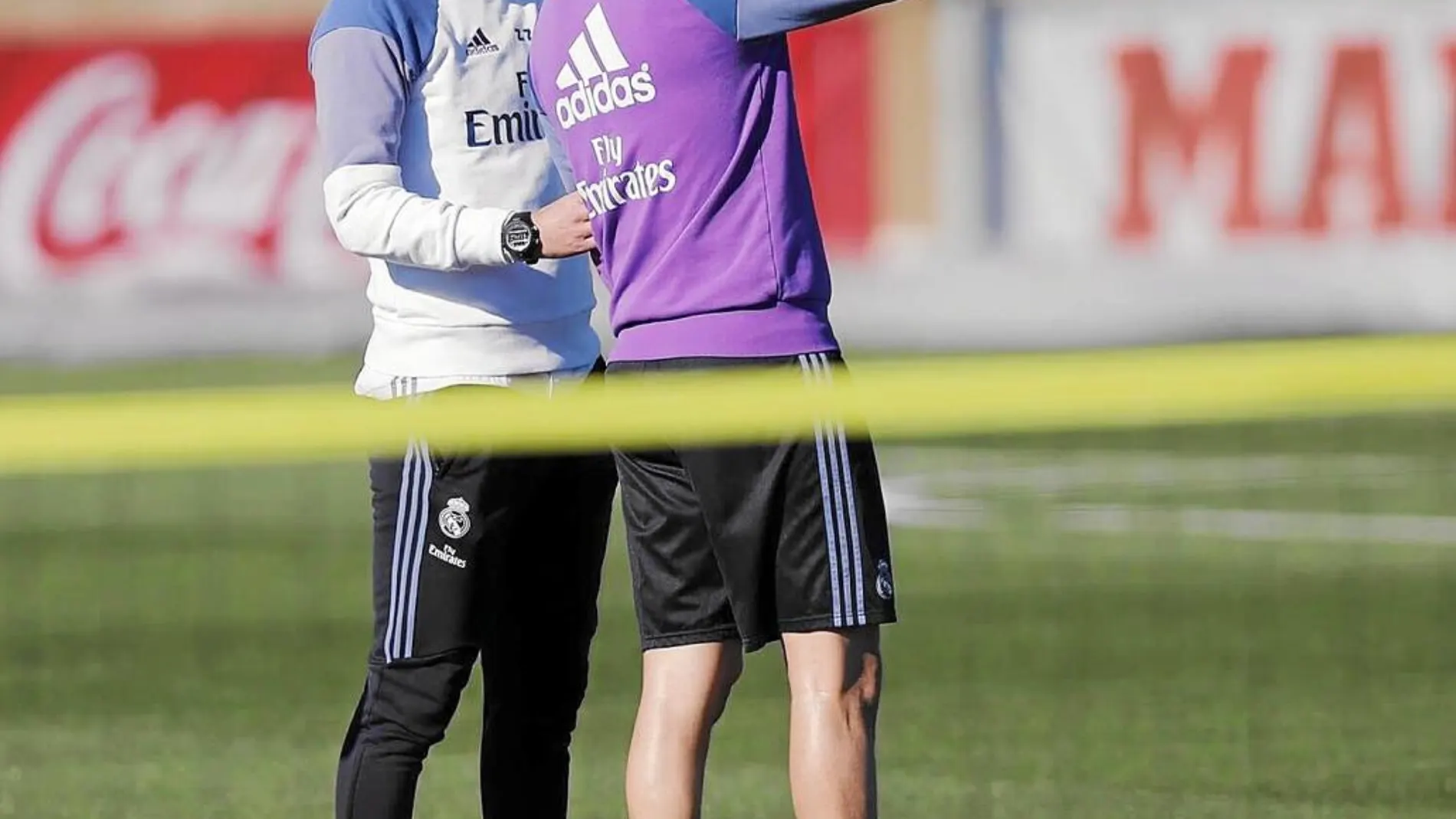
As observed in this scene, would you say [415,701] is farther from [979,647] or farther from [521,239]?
[979,647]

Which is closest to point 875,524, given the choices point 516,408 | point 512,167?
point 516,408

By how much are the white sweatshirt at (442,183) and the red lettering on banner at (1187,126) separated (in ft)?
51.6

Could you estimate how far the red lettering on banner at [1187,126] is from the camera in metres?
21.3

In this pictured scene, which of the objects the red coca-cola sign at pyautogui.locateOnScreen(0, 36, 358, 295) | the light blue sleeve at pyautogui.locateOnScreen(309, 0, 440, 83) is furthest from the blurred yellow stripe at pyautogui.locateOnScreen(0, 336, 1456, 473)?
the red coca-cola sign at pyautogui.locateOnScreen(0, 36, 358, 295)

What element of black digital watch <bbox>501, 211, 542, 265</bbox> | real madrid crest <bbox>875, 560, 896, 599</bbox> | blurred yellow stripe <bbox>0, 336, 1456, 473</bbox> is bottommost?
real madrid crest <bbox>875, 560, 896, 599</bbox>

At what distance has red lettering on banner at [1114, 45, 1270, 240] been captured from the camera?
21.3 m

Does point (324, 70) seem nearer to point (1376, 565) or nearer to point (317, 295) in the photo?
point (1376, 565)

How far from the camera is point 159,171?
2142 centimetres

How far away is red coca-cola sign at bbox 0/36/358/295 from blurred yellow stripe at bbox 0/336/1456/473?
52.3 ft

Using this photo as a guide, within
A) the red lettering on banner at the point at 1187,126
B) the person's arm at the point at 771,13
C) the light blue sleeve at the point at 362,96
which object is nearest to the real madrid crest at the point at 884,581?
the person's arm at the point at 771,13

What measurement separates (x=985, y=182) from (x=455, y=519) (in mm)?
16681

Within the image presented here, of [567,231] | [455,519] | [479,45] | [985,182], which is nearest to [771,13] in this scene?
[567,231]

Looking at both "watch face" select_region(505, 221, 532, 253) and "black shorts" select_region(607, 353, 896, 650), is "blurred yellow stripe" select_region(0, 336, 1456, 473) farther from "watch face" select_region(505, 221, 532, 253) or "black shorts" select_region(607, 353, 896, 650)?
"watch face" select_region(505, 221, 532, 253)

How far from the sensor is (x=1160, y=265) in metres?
21.3
